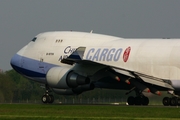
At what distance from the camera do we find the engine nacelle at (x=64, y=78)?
138 feet

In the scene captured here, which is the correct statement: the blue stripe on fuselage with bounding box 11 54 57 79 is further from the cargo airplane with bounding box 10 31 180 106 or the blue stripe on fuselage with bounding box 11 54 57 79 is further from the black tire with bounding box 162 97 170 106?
the black tire with bounding box 162 97 170 106

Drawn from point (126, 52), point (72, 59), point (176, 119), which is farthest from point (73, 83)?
point (176, 119)

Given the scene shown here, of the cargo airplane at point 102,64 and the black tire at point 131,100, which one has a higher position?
the cargo airplane at point 102,64

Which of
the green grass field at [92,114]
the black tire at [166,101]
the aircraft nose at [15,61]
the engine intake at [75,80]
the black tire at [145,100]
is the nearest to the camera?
the green grass field at [92,114]

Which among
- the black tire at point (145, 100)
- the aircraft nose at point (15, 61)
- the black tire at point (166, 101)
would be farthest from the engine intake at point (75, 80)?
the aircraft nose at point (15, 61)

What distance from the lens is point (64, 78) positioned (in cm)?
4288

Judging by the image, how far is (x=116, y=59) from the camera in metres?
44.3

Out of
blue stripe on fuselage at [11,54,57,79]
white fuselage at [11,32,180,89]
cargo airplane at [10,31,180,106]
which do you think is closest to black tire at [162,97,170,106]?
cargo airplane at [10,31,180,106]

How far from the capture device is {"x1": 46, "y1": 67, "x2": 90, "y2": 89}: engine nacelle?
42.2m

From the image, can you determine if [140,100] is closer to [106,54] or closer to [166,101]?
[166,101]

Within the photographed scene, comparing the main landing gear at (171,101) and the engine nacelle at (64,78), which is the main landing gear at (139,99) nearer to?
the main landing gear at (171,101)

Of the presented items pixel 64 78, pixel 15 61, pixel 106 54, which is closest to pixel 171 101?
pixel 106 54

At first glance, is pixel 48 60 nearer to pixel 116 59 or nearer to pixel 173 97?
pixel 116 59

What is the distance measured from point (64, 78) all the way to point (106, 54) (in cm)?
416
